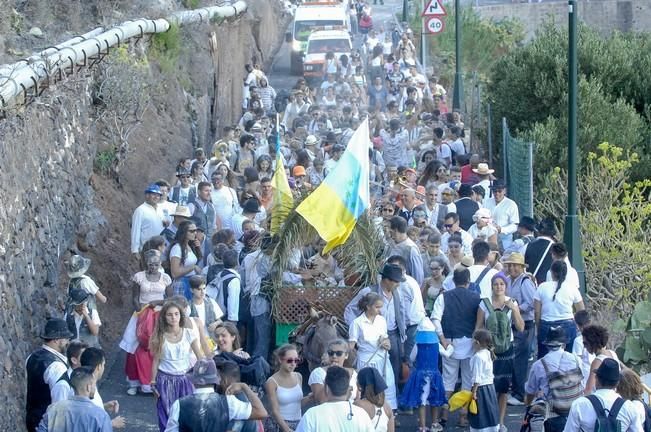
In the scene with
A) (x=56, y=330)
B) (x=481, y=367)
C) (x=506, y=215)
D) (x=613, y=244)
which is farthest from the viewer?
(x=613, y=244)

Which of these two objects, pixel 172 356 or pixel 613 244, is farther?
pixel 613 244

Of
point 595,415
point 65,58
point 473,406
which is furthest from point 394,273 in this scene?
point 65,58

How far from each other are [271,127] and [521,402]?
35.1 feet

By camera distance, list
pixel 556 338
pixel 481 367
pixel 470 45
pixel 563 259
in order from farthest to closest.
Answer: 1. pixel 470 45
2. pixel 563 259
3. pixel 481 367
4. pixel 556 338

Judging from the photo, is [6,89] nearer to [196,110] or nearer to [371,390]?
[371,390]

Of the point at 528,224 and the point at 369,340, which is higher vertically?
the point at 528,224

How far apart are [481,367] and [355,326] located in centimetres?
113

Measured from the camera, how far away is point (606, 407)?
357 inches

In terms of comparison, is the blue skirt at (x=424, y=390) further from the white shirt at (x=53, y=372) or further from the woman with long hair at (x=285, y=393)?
the white shirt at (x=53, y=372)

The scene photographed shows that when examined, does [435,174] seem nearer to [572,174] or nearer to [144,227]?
[572,174]

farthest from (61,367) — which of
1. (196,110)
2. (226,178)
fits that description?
(196,110)

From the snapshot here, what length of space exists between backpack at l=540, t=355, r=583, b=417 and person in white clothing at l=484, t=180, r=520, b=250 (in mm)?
5259

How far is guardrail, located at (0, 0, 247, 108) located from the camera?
12.9 meters

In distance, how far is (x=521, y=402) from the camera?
524 inches
